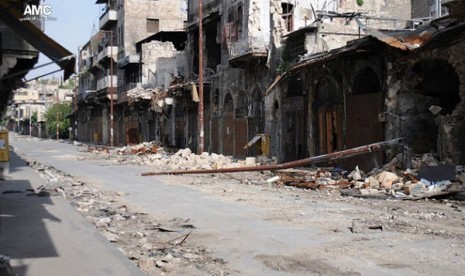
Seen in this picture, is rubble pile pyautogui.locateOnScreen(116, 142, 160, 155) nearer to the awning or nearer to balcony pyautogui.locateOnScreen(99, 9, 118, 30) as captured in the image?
balcony pyautogui.locateOnScreen(99, 9, 118, 30)

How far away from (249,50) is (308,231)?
18318 mm

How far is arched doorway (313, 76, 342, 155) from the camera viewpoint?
2111 cm

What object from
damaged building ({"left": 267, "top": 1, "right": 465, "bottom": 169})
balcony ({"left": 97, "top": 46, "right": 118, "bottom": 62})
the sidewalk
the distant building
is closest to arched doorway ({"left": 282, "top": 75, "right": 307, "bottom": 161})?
damaged building ({"left": 267, "top": 1, "right": 465, "bottom": 169})

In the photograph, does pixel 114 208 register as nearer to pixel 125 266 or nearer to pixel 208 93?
pixel 125 266

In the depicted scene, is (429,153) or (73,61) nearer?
(73,61)

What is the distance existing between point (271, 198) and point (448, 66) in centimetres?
756

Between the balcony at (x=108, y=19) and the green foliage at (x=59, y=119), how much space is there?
3355 centimetres

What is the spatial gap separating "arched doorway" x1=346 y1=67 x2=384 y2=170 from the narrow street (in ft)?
14.2

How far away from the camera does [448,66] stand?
661 inches

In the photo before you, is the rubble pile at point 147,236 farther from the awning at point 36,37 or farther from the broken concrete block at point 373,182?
the broken concrete block at point 373,182

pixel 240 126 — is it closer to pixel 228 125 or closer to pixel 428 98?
pixel 228 125

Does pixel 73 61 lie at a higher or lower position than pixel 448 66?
lower

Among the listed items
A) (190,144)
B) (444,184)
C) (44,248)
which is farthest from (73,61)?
(190,144)

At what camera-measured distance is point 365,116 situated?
19172 mm
